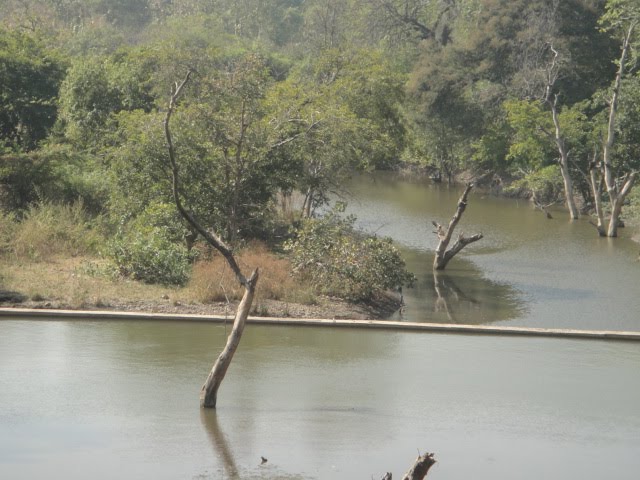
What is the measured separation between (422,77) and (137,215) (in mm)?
24765

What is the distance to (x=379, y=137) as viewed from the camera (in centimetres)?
3016

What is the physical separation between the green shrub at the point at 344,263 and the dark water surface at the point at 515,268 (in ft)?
2.44

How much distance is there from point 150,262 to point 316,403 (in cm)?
686

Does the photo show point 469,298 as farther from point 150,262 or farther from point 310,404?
point 310,404

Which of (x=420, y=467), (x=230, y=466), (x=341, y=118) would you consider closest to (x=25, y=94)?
(x=341, y=118)

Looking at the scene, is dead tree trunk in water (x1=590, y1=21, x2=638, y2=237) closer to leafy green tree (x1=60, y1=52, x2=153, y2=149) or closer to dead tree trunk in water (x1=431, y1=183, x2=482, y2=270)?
dead tree trunk in water (x1=431, y1=183, x2=482, y2=270)

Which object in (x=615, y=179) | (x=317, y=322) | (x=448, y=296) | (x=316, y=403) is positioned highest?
(x=615, y=179)

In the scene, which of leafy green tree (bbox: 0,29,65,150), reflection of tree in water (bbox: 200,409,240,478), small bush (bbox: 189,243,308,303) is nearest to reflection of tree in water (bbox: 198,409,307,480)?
reflection of tree in water (bbox: 200,409,240,478)

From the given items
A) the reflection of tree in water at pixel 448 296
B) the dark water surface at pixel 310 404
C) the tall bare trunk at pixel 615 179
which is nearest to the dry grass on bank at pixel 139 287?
the dark water surface at pixel 310 404

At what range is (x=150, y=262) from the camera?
1833 cm

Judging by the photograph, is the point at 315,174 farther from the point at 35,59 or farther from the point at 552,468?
the point at 552,468

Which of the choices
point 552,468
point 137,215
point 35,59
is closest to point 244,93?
point 137,215

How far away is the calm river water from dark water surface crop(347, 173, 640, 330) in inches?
17.1

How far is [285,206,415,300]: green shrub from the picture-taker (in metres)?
18.8
